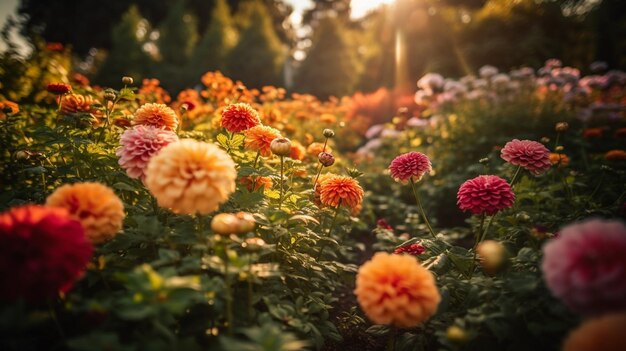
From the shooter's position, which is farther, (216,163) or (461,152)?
(461,152)

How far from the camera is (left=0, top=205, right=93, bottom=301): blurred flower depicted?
978 millimetres

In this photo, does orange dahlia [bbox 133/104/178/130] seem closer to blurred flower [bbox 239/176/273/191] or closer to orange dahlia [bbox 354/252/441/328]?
blurred flower [bbox 239/176/273/191]

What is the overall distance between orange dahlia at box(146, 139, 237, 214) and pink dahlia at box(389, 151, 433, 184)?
114cm

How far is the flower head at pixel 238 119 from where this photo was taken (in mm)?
2006

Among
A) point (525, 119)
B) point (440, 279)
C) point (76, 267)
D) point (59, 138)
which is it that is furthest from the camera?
point (525, 119)

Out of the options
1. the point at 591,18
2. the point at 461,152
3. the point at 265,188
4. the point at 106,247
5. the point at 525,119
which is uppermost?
the point at 591,18

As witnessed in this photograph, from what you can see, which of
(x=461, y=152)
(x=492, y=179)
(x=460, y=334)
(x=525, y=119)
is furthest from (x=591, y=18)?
(x=460, y=334)

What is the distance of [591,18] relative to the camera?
43.9 feet

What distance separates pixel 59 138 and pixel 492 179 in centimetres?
245

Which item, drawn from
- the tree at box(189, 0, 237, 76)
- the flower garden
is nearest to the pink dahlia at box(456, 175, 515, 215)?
the flower garden

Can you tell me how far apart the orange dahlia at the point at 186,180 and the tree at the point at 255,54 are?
41.7 feet

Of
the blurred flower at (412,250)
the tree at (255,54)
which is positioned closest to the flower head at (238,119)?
the blurred flower at (412,250)

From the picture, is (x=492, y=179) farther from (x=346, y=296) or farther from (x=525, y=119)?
(x=525, y=119)

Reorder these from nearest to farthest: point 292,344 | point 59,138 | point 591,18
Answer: point 292,344 → point 59,138 → point 591,18
